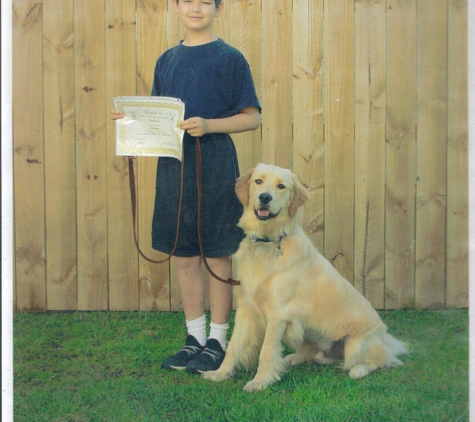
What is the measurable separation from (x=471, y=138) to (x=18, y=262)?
2.39 meters

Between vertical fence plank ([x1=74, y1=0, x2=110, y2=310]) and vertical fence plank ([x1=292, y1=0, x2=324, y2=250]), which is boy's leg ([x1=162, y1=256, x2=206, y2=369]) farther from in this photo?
vertical fence plank ([x1=292, y1=0, x2=324, y2=250])

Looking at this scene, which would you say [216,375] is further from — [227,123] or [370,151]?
[370,151]

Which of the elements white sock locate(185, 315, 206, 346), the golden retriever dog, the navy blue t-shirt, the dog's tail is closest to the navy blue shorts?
the navy blue t-shirt

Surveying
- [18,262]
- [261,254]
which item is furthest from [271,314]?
[18,262]

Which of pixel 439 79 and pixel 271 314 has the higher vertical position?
pixel 439 79

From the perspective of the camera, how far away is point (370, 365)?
10.5 ft

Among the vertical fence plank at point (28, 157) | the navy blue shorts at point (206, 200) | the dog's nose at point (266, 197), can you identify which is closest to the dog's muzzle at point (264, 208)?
the dog's nose at point (266, 197)

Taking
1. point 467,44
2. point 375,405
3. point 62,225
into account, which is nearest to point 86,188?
point 62,225

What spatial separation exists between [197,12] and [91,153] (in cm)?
93

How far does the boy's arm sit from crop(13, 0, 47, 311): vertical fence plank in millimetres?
773

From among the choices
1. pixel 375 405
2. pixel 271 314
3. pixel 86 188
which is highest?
pixel 86 188

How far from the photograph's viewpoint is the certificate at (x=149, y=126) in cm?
297

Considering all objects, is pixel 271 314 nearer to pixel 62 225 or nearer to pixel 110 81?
pixel 62 225

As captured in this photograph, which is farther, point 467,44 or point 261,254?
point 261,254
